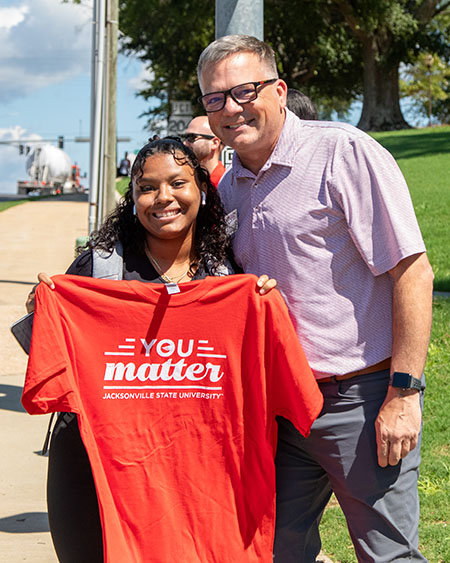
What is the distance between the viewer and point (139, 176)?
9.92ft

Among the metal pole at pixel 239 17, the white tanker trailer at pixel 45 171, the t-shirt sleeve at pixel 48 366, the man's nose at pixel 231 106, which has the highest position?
the metal pole at pixel 239 17

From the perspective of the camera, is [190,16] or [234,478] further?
[190,16]

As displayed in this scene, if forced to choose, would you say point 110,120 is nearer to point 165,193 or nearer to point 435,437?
point 435,437

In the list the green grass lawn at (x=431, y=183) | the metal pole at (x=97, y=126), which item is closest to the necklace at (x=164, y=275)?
the green grass lawn at (x=431, y=183)

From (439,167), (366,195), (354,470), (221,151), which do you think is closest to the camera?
(366,195)

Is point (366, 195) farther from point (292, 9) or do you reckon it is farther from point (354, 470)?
point (292, 9)

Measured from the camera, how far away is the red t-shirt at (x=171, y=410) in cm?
286

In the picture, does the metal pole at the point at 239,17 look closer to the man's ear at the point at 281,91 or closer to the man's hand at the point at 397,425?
→ the man's ear at the point at 281,91

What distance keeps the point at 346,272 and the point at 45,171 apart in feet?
193

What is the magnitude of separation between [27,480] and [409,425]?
132 inches

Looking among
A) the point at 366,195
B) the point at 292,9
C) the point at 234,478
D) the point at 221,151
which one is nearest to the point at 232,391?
the point at 234,478

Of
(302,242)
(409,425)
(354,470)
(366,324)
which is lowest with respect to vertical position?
(354,470)

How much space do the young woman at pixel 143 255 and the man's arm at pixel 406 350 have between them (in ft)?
2.21

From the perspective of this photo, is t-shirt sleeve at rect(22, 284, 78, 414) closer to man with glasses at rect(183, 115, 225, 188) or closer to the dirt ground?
the dirt ground
